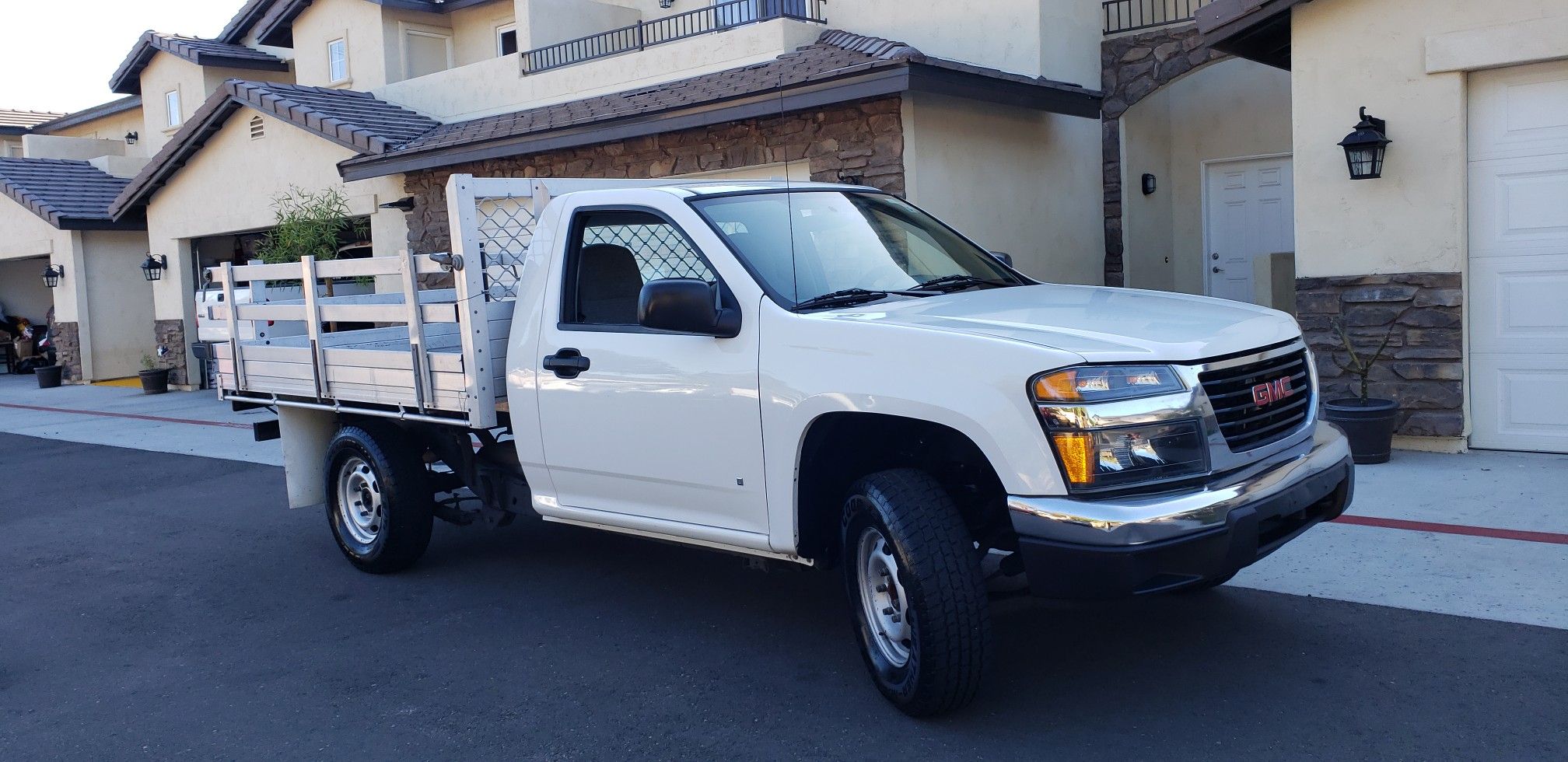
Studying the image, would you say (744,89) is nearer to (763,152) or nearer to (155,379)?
(763,152)

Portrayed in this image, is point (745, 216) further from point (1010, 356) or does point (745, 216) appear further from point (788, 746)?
point (788, 746)

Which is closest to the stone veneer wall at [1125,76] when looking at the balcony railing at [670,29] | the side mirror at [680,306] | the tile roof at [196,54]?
the balcony railing at [670,29]

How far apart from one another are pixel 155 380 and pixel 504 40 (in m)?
7.71

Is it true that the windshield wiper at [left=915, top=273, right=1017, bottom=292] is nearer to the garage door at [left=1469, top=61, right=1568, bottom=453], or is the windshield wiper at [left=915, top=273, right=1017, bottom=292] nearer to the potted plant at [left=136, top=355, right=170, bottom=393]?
the garage door at [left=1469, top=61, right=1568, bottom=453]

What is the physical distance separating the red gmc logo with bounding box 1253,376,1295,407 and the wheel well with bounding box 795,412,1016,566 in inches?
37.2

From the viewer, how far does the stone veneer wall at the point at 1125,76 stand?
43.9ft

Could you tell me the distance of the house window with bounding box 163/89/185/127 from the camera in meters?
24.1

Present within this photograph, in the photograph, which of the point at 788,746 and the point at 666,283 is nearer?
the point at 788,746

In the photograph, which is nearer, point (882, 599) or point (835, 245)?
point (882, 599)

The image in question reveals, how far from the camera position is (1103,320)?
179 inches

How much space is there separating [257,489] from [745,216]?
6367mm

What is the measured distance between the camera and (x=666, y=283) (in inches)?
186

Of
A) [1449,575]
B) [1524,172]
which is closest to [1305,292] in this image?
[1524,172]

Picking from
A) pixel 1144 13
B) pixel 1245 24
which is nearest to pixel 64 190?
pixel 1144 13
